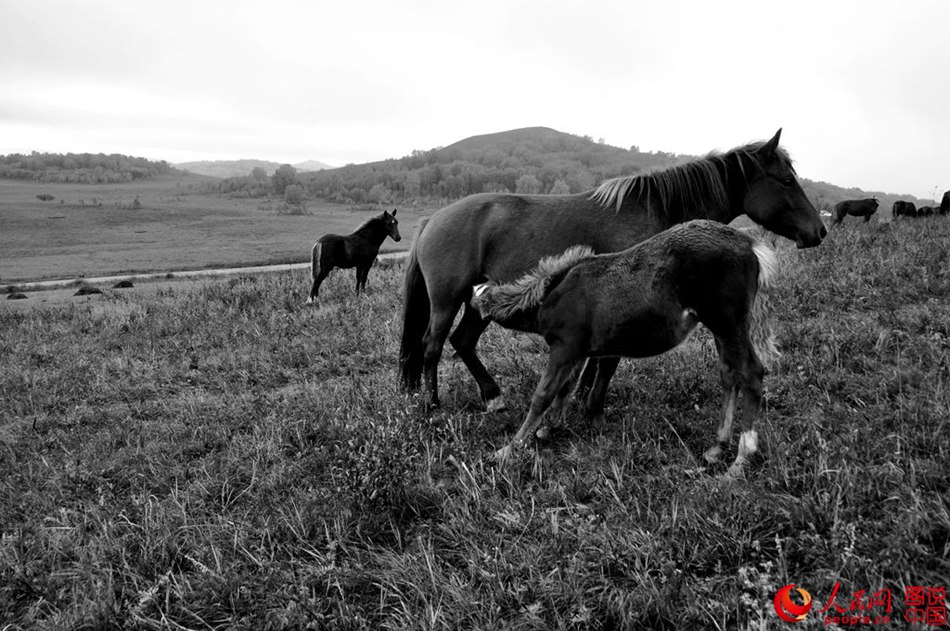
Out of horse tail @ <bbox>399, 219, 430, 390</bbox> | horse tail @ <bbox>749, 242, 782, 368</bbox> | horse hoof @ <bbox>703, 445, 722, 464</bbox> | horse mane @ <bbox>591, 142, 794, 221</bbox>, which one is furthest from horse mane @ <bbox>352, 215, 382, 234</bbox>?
horse hoof @ <bbox>703, 445, 722, 464</bbox>

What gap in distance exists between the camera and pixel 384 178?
6255 inches

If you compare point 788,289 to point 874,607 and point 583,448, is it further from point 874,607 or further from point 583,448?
point 874,607

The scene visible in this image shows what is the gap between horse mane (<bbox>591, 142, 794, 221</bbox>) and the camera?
5.79 meters

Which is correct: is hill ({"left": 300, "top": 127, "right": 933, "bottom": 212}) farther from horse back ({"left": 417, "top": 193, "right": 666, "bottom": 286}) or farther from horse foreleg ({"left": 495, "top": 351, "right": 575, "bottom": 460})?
horse foreleg ({"left": 495, "top": 351, "right": 575, "bottom": 460})

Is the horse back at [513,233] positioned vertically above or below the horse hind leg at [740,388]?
above

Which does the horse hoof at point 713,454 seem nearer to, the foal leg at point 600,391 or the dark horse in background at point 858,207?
the foal leg at point 600,391

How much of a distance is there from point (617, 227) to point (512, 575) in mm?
3757

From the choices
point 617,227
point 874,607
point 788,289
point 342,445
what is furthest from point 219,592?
point 788,289

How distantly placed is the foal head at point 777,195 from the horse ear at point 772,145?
50mm

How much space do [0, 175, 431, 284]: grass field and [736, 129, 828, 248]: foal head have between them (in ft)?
169

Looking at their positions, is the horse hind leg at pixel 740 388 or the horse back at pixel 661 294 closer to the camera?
the horse hind leg at pixel 740 388

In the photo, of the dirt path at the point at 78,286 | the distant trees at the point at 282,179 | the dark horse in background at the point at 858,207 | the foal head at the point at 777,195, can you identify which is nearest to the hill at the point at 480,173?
the distant trees at the point at 282,179

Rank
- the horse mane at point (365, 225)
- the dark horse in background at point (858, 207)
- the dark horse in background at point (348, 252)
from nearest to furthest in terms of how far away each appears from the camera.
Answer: the dark horse in background at point (348, 252) < the horse mane at point (365, 225) < the dark horse in background at point (858, 207)

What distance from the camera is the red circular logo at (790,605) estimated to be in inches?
92.4
